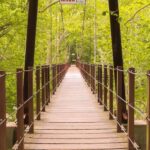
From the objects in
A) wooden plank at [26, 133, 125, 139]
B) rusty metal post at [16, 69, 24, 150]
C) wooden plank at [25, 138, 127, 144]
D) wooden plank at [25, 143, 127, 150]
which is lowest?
wooden plank at [25, 143, 127, 150]

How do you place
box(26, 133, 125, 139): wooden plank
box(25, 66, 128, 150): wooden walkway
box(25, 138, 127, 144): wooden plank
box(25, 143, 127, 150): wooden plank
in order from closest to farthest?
box(25, 143, 127, 150): wooden plank
box(25, 66, 128, 150): wooden walkway
box(25, 138, 127, 144): wooden plank
box(26, 133, 125, 139): wooden plank

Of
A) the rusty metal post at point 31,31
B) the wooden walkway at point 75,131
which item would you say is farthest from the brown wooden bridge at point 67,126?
the rusty metal post at point 31,31

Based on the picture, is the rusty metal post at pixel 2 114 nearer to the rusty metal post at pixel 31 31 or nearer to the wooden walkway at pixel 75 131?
the wooden walkway at pixel 75 131

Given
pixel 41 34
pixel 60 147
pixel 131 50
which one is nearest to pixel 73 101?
pixel 60 147

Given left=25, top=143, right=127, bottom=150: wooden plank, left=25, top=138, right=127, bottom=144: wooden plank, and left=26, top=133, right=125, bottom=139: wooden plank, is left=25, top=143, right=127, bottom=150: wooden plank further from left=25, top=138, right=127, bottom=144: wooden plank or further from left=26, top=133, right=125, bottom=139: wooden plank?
left=26, top=133, right=125, bottom=139: wooden plank

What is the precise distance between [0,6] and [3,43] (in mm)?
4247

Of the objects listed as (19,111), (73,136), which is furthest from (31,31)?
(19,111)

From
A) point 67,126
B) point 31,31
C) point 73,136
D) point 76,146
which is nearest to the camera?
point 76,146

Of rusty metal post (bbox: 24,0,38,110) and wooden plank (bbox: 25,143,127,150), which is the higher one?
rusty metal post (bbox: 24,0,38,110)

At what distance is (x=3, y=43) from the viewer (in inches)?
945

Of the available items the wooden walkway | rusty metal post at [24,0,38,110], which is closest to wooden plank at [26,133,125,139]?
the wooden walkway

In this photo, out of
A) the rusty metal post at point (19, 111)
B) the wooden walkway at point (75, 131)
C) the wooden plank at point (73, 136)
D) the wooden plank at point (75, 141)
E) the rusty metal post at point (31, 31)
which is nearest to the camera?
the rusty metal post at point (19, 111)

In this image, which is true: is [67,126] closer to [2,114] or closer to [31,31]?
[31,31]

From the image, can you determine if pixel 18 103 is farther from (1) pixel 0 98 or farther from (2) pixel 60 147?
(1) pixel 0 98
